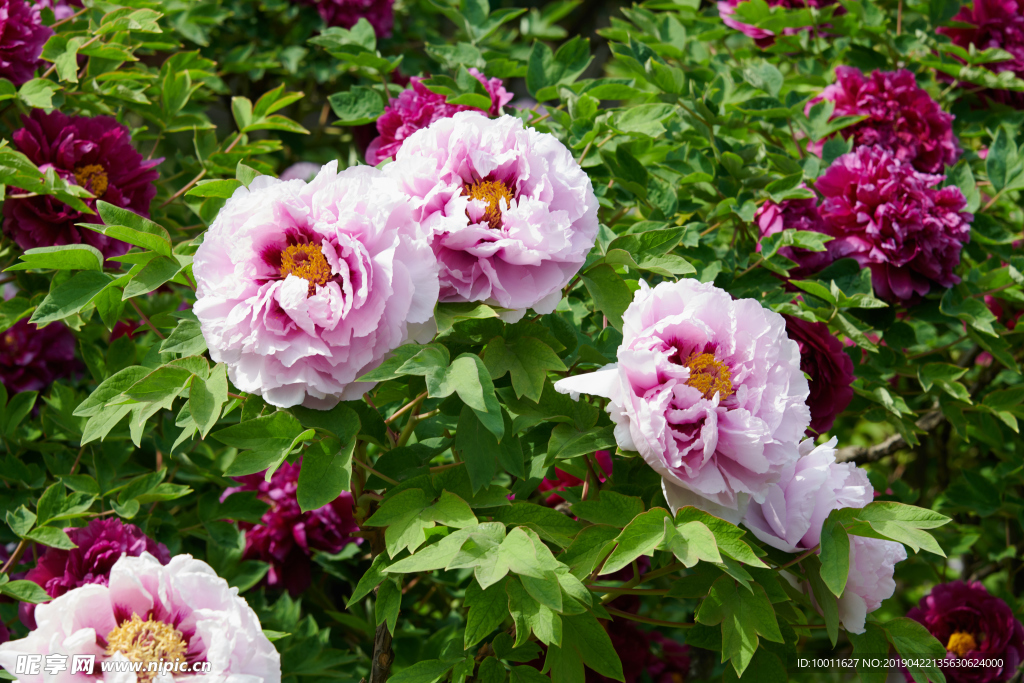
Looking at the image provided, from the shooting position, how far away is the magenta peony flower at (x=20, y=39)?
153 centimetres

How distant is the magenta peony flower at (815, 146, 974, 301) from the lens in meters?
1.61

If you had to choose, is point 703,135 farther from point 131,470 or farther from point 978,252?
point 131,470

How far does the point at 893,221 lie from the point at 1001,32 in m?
0.81

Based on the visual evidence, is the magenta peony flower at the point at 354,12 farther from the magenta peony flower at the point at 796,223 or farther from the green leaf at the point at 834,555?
the green leaf at the point at 834,555

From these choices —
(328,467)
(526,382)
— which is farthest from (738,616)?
(328,467)

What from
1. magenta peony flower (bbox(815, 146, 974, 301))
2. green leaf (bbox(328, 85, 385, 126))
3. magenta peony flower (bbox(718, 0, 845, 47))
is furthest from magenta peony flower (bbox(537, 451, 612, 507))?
magenta peony flower (bbox(718, 0, 845, 47))

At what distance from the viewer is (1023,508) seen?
175cm

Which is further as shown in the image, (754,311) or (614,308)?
(614,308)

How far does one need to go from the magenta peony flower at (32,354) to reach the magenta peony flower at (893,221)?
1.60 m

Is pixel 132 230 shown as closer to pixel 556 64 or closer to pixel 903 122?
pixel 556 64

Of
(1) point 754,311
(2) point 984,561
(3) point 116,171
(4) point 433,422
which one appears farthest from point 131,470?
(2) point 984,561

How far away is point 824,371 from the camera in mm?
1376

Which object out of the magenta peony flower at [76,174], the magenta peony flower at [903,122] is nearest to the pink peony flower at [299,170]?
the magenta peony flower at [76,174]

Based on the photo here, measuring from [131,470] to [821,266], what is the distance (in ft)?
4.44
